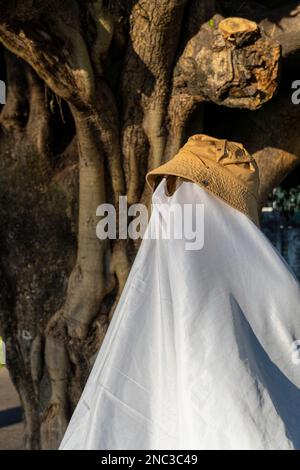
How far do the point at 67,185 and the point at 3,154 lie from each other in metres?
0.51

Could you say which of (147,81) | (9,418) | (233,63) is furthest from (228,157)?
(9,418)

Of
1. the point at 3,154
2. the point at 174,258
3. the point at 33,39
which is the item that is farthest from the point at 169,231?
the point at 3,154

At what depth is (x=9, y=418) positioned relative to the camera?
5980 millimetres

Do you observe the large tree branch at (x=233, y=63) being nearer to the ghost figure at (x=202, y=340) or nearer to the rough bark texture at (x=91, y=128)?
the rough bark texture at (x=91, y=128)

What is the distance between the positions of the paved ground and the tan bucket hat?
341cm

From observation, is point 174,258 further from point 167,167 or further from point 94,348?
point 94,348

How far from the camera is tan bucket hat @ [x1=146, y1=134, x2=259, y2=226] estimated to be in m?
2.28

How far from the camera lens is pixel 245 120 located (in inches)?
160

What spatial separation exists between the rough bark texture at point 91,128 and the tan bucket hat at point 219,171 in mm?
907

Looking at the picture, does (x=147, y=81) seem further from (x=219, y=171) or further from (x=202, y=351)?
(x=202, y=351)

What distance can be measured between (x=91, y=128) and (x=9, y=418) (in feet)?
11.0

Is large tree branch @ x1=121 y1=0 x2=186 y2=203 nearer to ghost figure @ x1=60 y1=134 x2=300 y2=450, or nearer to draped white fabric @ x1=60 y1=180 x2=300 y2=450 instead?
ghost figure @ x1=60 y1=134 x2=300 y2=450

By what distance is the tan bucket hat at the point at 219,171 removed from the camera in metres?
2.28

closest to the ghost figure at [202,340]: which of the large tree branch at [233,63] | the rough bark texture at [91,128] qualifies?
the large tree branch at [233,63]
